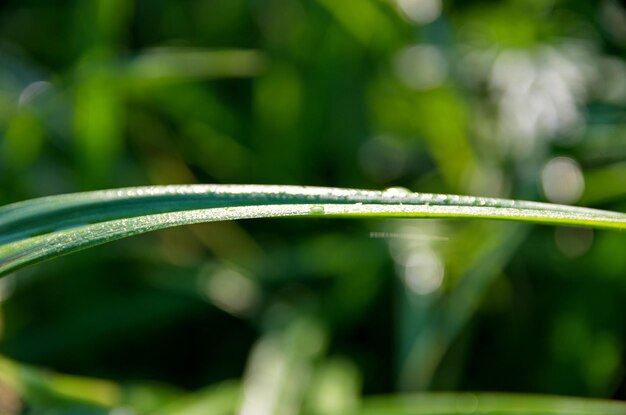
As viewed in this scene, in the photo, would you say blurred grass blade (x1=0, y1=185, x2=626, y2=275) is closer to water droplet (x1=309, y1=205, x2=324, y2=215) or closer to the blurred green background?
water droplet (x1=309, y1=205, x2=324, y2=215)

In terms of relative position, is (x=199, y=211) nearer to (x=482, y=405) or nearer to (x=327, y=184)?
(x=482, y=405)

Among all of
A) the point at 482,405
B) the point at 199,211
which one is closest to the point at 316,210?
the point at 199,211

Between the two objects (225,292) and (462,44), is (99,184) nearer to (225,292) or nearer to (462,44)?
(225,292)

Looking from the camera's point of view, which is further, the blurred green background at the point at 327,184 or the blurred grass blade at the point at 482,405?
the blurred green background at the point at 327,184

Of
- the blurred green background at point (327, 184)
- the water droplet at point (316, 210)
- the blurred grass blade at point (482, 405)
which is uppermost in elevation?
the blurred green background at point (327, 184)

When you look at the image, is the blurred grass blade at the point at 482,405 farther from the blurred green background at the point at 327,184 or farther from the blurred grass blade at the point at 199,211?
the blurred grass blade at the point at 199,211

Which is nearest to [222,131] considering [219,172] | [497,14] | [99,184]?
[219,172]

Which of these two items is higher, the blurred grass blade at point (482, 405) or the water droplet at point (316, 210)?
the blurred grass blade at point (482, 405)

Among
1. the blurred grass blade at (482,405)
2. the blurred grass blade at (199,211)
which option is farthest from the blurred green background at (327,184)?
the blurred grass blade at (199,211)
